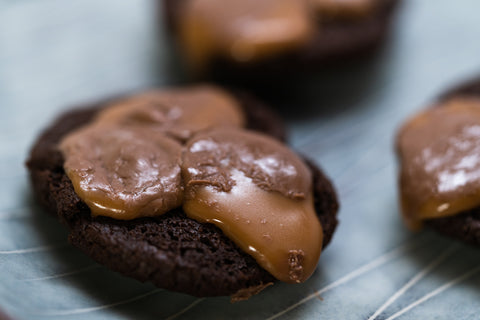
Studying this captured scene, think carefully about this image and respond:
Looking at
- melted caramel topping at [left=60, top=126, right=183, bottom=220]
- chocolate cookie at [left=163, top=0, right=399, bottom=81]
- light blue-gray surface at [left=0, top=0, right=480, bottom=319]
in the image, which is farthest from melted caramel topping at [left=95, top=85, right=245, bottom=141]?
light blue-gray surface at [left=0, top=0, right=480, bottom=319]

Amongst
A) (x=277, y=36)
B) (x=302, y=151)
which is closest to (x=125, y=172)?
(x=302, y=151)

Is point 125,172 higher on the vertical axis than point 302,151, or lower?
higher

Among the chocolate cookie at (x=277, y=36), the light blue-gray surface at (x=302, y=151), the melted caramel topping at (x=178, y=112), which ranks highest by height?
the chocolate cookie at (x=277, y=36)

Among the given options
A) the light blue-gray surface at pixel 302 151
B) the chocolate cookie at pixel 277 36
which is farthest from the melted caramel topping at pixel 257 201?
the chocolate cookie at pixel 277 36

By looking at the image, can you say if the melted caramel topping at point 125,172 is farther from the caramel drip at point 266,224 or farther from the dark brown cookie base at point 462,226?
the dark brown cookie base at point 462,226

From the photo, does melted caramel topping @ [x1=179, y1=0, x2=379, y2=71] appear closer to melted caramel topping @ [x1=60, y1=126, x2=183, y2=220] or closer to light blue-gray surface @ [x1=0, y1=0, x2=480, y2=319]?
light blue-gray surface @ [x1=0, y1=0, x2=480, y2=319]

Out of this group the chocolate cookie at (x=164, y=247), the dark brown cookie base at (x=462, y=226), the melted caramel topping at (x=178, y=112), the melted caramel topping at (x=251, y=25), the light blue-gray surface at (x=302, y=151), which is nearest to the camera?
the chocolate cookie at (x=164, y=247)

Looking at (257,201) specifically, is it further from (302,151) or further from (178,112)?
(302,151)
